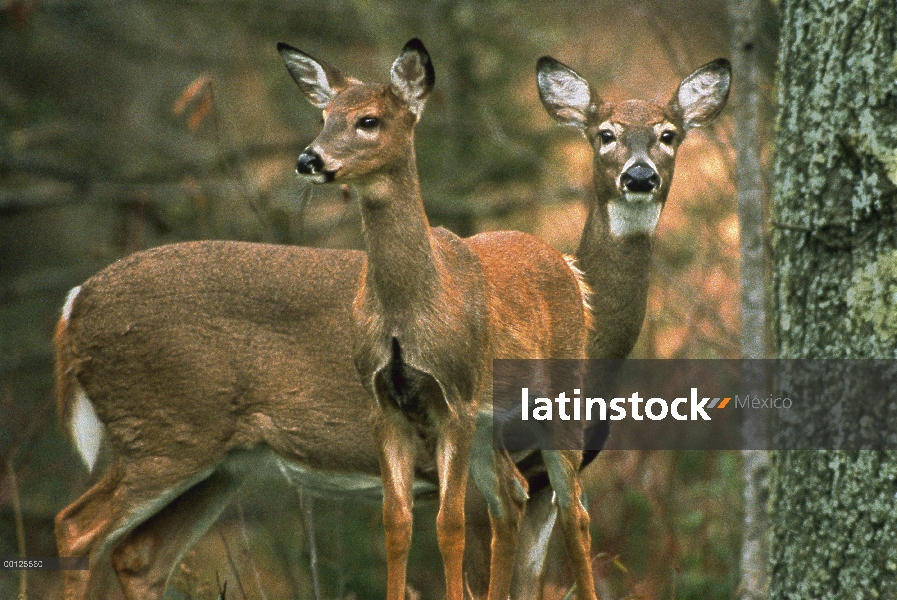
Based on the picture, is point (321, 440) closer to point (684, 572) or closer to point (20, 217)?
point (684, 572)

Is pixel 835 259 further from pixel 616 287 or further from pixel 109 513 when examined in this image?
pixel 109 513

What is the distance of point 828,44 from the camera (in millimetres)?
5270

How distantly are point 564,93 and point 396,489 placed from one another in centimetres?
227

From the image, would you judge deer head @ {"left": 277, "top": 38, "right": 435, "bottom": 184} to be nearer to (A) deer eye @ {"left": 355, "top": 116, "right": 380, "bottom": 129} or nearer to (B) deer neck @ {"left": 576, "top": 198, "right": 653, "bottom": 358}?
(A) deer eye @ {"left": 355, "top": 116, "right": 380, "bottom": 129}

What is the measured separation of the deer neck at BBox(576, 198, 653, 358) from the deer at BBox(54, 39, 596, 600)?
0.37 metres

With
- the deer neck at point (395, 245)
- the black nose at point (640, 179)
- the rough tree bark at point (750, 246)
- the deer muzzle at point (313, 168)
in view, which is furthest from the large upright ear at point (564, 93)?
the deer muzzle at point (313, 168)

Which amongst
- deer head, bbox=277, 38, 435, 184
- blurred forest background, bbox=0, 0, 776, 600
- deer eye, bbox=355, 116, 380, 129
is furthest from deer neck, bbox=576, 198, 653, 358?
blurred forest background, bbox=0, 0, 776, 600

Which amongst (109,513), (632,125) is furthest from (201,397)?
(632,125)

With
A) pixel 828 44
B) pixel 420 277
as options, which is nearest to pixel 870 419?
pixel 828 44

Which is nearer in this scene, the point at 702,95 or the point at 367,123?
the point at 367,123

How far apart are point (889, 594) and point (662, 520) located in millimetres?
3337

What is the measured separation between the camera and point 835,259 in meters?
5.29

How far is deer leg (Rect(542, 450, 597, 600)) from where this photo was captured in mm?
5141

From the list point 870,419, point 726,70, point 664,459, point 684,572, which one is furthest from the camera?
point 664,459
